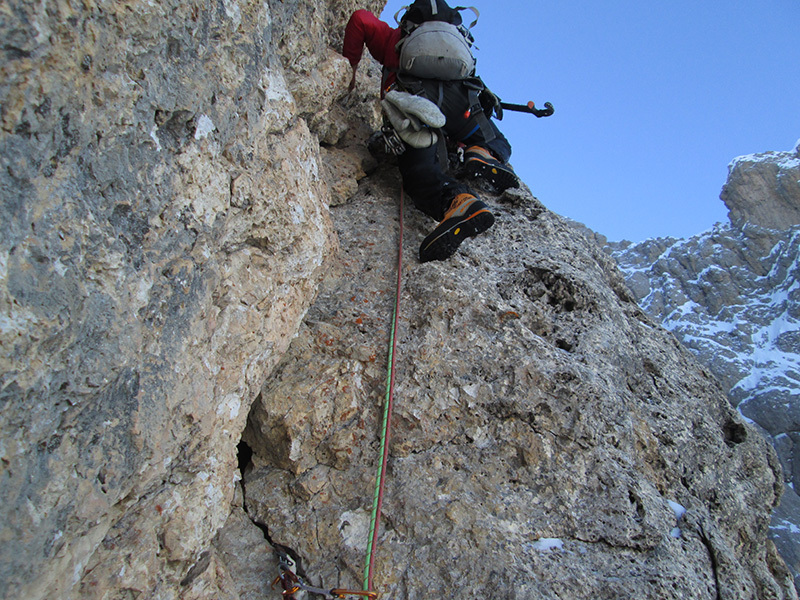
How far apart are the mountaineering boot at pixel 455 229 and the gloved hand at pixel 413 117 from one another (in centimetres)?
91

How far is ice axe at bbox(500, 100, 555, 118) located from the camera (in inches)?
236

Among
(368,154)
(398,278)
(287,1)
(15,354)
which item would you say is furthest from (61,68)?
(368,154)

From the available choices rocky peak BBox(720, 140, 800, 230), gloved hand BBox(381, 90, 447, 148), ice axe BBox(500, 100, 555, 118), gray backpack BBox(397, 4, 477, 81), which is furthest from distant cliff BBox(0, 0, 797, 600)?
rocky peak BBox(720, 140, 800, 230)

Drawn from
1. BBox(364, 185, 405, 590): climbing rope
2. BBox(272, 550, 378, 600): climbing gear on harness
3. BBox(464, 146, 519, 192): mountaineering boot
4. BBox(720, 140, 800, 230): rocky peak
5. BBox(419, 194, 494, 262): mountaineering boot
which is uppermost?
BBox(720, 140, 800, 230): rocky peak

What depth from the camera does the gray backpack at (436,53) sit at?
4.98 metres

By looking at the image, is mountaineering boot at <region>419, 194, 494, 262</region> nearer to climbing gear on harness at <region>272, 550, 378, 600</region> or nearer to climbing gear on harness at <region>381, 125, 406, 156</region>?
climbing gear on harness at <region>381, 125, 406, 156</region>

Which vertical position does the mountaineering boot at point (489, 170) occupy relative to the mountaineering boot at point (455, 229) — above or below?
above

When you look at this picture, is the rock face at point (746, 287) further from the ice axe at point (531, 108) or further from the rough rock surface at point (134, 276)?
the rough rock surface at point (134, 276)

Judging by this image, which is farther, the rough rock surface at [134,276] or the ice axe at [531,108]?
the ice axe at [531,108]

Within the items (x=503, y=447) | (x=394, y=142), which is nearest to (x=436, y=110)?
(x=394, y=142)

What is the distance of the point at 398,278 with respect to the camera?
4.11m

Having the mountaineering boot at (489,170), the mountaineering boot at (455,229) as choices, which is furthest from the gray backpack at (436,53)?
the mountaineering boot at (455,229)

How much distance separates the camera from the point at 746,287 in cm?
9738

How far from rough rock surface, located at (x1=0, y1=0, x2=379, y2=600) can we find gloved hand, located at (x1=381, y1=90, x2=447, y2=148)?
1.47 meters
